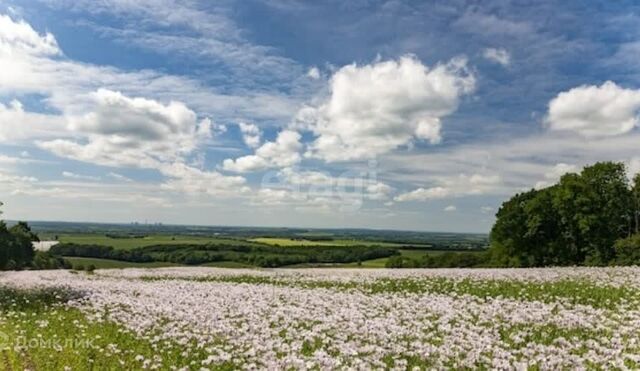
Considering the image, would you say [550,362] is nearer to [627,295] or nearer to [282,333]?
[282,333]

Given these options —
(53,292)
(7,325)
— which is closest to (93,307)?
(7,325)

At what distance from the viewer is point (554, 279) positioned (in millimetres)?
25094

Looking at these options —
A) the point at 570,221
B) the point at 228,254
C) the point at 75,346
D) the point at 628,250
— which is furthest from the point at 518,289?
the point at 228,254

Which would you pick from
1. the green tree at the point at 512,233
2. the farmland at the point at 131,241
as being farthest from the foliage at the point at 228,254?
the green tree at the point at 512,233

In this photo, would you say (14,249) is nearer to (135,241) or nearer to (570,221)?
(135,241)

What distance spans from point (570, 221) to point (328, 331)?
178 ft

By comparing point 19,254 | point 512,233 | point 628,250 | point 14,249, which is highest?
point 512,233

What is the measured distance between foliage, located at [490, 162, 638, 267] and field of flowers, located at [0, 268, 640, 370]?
4001 cm

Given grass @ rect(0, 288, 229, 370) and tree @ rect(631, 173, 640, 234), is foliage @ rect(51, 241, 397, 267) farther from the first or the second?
grass @ rect(0, 288, 229, 370)

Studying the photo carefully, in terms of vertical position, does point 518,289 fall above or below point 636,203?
below

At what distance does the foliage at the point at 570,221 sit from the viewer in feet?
192

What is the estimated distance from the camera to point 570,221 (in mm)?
59594

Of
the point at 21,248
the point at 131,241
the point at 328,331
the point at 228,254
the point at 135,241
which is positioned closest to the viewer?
the point at 328,331

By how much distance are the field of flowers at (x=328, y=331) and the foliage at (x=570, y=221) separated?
4001 centimetres
